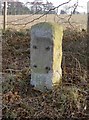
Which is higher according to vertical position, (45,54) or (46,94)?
(45,54)

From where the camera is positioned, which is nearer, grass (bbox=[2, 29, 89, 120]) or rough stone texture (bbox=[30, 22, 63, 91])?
grass (bbox=[2, 29, 89, 120])

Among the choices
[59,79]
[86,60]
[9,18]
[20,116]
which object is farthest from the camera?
[9,18]

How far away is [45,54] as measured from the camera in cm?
440

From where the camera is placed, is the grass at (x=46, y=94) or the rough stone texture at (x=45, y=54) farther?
the rough stone texture at (x=45, y=54)

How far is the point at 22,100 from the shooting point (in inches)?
167

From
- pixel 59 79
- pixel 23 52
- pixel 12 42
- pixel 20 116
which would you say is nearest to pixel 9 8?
pixel 12 42

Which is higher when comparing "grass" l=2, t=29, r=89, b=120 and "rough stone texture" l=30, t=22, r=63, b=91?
"rough stone texture" l=30, t=22, r=63, b=91

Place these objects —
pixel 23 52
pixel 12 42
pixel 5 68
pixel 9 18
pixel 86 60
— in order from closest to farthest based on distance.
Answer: pixel 5 68
pixel 86 60
pixel 23 52
pixel 12 42
pixel 9 18

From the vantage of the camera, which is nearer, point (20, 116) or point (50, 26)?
point (20, 116)

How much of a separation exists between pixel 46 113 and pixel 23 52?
105 inches

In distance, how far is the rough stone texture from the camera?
4336 mm

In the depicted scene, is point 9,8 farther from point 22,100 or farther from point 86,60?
point 22,100

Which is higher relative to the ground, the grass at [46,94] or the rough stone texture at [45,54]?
the rough stone texture at [45,54]

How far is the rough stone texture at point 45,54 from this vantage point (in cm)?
434
